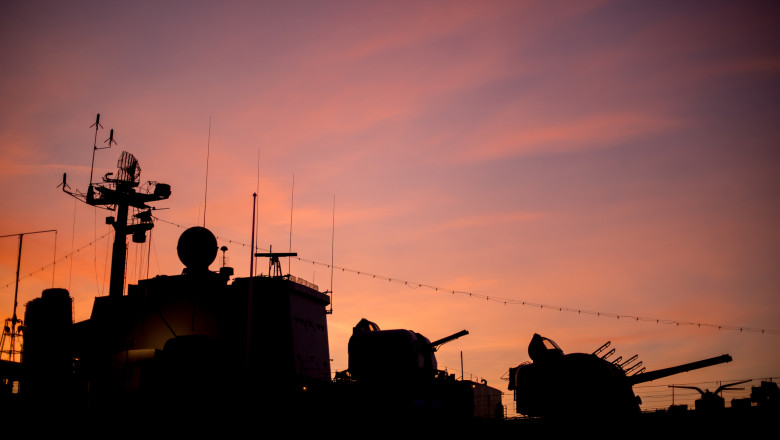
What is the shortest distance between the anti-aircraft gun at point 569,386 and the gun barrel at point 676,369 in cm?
168

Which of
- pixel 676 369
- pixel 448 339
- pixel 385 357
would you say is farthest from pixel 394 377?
pixel 676 369

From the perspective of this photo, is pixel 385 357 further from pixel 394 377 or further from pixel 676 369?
pixel 676 369

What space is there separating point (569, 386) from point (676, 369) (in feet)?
25.5

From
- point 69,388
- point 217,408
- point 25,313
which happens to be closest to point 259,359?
point 217,408

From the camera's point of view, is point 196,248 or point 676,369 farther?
point 196,248

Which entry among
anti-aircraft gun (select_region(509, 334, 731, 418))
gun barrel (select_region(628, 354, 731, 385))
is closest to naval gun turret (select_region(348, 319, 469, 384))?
anti-aircraft gun (select_region(509, 334, 731, 418))

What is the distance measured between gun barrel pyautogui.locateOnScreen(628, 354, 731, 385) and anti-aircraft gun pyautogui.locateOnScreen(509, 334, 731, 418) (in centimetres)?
168

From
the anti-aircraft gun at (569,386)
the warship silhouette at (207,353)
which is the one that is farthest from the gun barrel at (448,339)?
the anti-aircraft gun at (569,386)

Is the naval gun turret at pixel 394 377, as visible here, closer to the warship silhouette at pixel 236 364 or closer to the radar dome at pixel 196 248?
the warship silhouette at pixel 236 364

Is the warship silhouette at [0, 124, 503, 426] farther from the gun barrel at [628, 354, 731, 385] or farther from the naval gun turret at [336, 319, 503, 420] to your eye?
the gun barrel at [628, 354, 731, 385]

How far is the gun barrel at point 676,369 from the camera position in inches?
1145

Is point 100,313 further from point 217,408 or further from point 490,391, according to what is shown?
point 490,391

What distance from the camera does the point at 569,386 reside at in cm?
2570

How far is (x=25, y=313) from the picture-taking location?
4600cm
